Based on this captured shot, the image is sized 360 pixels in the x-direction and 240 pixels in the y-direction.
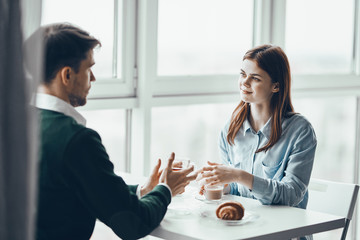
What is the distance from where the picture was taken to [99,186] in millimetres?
1407

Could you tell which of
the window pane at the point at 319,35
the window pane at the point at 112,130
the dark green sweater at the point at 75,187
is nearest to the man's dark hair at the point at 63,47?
the dark green sweater at the point at 75,187

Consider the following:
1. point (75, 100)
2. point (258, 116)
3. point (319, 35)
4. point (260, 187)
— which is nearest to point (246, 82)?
point (258, 116)

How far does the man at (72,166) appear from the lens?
1387mm

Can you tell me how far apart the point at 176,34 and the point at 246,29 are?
20.3 inches

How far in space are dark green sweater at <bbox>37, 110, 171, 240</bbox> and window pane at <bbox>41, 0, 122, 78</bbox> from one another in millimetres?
950

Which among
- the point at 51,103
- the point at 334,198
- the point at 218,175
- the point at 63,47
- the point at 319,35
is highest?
the point at 319,35

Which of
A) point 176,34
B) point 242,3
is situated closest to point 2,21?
point 176,34

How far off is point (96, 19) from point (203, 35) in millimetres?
613

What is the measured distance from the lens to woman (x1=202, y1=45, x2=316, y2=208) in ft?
6.49

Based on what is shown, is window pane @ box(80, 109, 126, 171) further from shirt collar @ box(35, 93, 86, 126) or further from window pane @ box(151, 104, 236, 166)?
shirt collar @ box(35, 93, 86, 126)

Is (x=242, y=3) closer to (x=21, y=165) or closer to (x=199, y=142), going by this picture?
(x=199, y=142)

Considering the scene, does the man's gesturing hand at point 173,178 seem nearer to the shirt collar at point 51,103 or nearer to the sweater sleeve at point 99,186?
the sweater sleeve at point 99,186

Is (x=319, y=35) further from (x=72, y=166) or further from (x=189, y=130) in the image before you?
(x=72, y=166)

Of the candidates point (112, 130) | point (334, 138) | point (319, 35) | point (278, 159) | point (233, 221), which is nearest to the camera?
point (233, 221)
